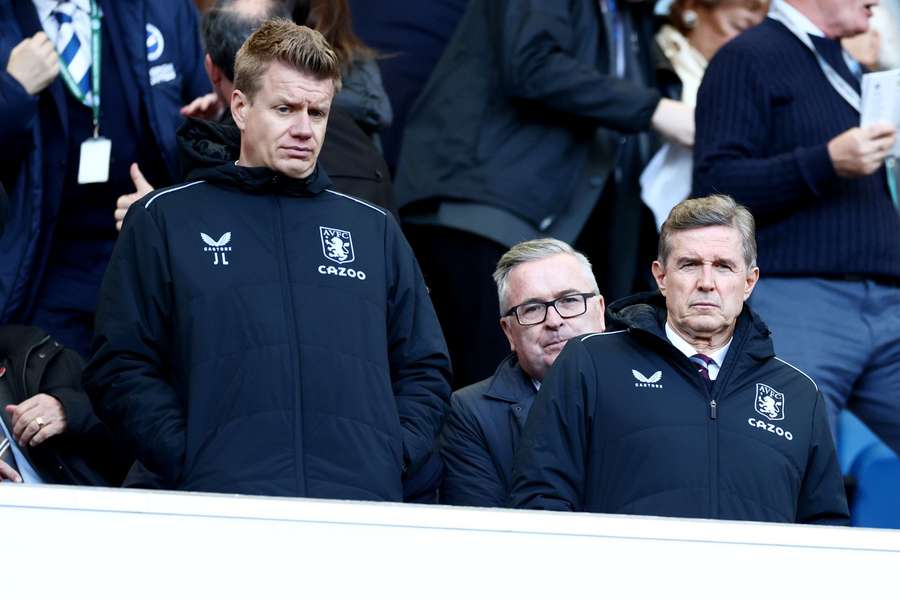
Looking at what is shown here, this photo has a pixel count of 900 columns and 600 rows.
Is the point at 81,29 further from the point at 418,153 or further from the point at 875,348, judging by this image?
the point at 875,348

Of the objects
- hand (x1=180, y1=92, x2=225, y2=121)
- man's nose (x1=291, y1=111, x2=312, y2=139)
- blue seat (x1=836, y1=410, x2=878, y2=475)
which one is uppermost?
man's nose (x1=291, y1=111, x2=312, y2=139)

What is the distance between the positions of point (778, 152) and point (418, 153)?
3.93ft

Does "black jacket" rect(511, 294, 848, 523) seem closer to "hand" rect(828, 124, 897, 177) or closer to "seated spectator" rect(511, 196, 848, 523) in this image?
"seated spectator" rect(511, 196, 848, 523)

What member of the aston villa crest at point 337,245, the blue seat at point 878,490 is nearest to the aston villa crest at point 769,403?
the aston villa crest at point 337,245

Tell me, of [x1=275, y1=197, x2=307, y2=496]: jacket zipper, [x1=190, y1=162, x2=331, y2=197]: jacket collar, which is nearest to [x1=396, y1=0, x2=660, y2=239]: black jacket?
[x1=190, y1=162, x2=331, y2=197]: jacket collar

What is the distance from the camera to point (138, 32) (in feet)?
17.9

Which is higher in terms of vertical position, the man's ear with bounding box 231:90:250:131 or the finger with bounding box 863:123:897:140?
the man's ear with bounding box 231:90:250:131

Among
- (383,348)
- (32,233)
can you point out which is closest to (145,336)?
(383,348)

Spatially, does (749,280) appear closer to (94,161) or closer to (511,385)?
(511,385)

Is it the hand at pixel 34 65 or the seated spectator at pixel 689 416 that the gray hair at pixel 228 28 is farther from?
the seated spectator at pixel 689 416

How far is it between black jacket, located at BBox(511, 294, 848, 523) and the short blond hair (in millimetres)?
867

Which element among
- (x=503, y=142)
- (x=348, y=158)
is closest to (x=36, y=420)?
(x=348, y=158)

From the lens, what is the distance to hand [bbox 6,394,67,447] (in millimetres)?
4656

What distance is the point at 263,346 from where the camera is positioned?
4039 millimetres
